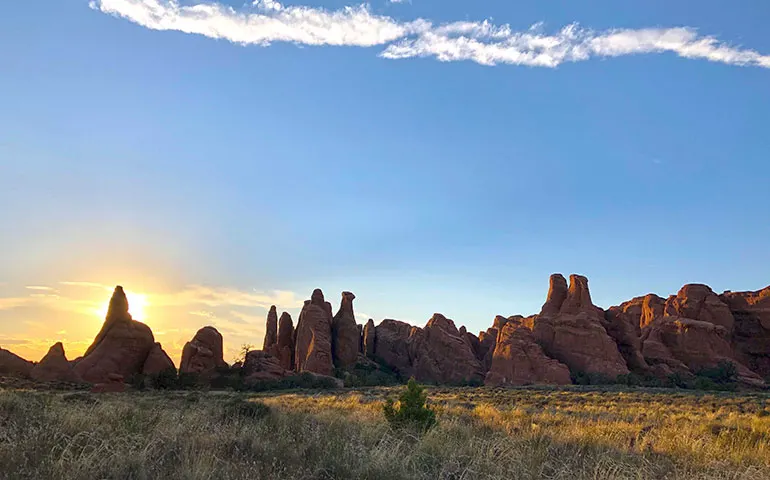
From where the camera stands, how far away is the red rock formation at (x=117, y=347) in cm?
6020

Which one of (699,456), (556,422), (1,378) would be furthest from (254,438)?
(1,378)

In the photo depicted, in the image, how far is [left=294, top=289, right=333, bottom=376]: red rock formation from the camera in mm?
75938

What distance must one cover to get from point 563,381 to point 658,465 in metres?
61.0

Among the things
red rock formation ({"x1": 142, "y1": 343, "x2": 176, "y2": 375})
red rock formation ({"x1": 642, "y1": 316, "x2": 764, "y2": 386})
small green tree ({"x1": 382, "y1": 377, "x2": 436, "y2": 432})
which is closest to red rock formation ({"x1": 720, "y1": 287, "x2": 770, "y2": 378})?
red rock formation ({"x1": 642, "y1": 316, "x2": 764, "y2": 386})

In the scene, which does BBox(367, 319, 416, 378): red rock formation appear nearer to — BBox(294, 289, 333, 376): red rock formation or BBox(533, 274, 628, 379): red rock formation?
BBox(294, 289, 333, 376): red rock formation

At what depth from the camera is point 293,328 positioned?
91.9m

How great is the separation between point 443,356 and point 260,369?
3341 centimetres

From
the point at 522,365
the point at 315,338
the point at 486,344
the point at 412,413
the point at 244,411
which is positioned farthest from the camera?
the point at 486,344

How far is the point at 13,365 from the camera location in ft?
189

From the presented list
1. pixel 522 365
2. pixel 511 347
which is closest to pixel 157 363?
pixel 511 347

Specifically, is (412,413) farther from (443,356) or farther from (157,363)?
(443,356)

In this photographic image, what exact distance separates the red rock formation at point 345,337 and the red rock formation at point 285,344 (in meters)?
8.05

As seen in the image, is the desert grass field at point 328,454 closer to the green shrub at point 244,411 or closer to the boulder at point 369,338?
the green shrub at point 244,411

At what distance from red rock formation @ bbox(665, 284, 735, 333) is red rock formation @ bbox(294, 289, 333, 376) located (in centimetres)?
5905
